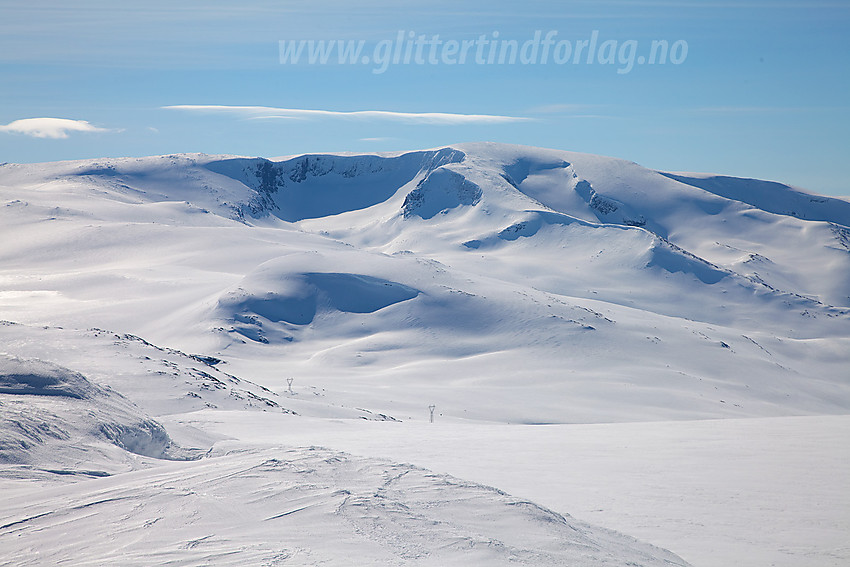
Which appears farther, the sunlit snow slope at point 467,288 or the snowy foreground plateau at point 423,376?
the sunlit snow slope at point 467,288

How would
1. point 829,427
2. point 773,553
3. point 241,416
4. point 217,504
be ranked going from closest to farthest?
point 217,504
point 773,553
point 829,427
point 241,416

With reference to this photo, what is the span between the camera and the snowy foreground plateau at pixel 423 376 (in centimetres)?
662

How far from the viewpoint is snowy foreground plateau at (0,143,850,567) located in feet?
21.7

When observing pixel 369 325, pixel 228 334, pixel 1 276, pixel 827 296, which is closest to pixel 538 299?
pixel 369 325

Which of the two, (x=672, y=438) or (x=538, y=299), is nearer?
(x=672, y=438)

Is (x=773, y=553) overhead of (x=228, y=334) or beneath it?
overhead

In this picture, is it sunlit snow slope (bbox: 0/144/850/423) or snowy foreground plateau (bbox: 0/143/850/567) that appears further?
sunlit snow slope (bbox: 0/144/850/423)

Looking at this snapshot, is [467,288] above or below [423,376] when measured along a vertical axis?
above

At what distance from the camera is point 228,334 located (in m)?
47.4

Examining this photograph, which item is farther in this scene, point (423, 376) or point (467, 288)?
point (467, 288)

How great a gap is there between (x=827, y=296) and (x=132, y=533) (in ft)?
433

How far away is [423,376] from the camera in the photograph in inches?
1670

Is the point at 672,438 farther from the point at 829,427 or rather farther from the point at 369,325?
the point at 369,325

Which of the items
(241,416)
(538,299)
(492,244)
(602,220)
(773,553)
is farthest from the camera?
(602,220)
